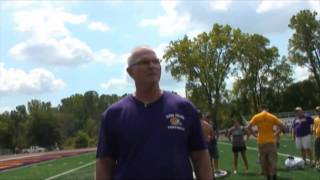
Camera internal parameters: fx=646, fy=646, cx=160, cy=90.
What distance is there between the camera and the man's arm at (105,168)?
167 inches

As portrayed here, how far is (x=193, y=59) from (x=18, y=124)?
55466 mm

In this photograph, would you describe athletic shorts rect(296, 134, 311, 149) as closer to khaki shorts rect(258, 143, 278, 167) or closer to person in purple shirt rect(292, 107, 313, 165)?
person in purple shirt rect(292, 107, 313, 165)

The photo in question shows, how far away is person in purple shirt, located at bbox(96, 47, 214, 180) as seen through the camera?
13.2 ft

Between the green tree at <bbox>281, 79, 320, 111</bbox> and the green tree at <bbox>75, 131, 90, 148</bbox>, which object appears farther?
the green tree at <bbox>281, 79, 320, 111</bbox>

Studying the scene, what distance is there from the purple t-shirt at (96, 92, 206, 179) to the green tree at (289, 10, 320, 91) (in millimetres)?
71976

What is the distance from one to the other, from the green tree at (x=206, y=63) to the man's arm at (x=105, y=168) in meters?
72.9

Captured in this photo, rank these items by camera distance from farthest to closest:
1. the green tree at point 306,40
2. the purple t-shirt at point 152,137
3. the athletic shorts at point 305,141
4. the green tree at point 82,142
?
the green tree at point 82,142
the green tree at point 306,40
the athletic shorts at point 305,141
the purple t-shirt at point 152,137

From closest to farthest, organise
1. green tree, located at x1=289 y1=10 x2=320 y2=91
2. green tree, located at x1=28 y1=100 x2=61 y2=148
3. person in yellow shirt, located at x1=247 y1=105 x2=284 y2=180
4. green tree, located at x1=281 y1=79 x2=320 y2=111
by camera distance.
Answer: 1. person in yellow shirt, located at x1=247 y1=105 x2=284 y2=180
2. green tree, located at x1=289 y1=10 x2=320 y2=91
3. green tree, located at x1=281 y1=79 x2=320 y2=111
4. green tree, located at x1=28 y1=100 x2=61 y2=148

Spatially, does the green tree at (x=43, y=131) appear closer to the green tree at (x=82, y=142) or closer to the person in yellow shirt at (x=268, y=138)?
the green tree at (x=82, y=142)

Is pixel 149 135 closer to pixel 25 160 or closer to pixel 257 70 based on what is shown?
pixel 25 160

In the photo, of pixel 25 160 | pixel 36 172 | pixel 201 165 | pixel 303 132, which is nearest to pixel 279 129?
pixel 303 132

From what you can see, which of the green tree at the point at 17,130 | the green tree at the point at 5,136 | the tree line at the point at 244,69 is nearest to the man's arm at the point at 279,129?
the tree line at the point at 244,69

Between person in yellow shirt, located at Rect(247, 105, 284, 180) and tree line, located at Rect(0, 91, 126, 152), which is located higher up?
tree line, located at Rect(0, 91, 126, 152)

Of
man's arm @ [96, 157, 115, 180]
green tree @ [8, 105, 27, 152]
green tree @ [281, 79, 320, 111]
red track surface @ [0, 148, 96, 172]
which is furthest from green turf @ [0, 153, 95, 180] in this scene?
green tree @ [8, 105, 27, 152]
